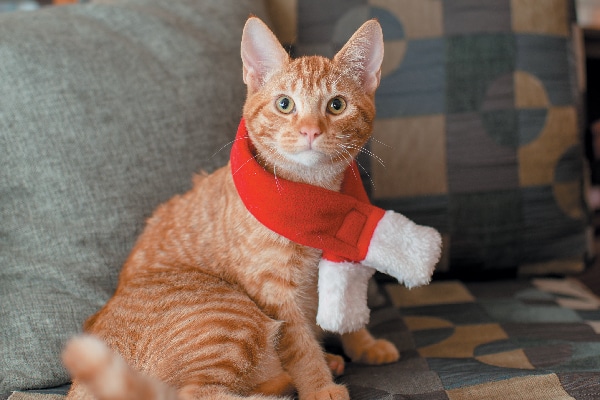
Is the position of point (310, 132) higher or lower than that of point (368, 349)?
higher

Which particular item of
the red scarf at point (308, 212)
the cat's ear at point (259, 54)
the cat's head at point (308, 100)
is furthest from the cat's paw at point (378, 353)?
the cat's ear at point (259, 54)

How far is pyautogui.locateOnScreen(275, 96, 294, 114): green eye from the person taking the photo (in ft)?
4.05

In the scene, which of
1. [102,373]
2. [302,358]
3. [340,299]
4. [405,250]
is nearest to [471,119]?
[405,250]

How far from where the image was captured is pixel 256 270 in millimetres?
1238

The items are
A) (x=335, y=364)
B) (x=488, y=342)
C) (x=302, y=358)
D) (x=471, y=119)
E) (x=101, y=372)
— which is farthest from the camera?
(x=471, y=119)

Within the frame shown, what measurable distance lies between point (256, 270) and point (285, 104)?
1.19 ft

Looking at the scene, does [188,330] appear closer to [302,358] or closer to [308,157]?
[302,358]

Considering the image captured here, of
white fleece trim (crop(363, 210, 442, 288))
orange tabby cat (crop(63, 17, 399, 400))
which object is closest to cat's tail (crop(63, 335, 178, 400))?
orange tabby cat (crop(63, 17, 399, 400))

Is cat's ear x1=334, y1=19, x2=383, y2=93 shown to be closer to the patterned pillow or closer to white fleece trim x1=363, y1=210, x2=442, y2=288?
white fleece trim x1=363, y1=210, x2=442, y2=288

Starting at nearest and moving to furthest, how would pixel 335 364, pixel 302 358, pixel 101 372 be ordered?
1. pixel 101 372
2. pixel 302 358
3. pixel 335 364

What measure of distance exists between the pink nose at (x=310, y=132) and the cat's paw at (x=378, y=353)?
1.86 ft

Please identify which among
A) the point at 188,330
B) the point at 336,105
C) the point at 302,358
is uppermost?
the point at 336,105

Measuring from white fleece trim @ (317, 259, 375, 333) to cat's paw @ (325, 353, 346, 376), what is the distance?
0.15m

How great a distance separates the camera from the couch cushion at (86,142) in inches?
52.7
